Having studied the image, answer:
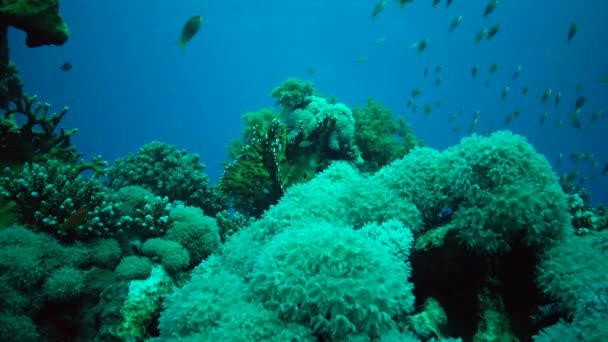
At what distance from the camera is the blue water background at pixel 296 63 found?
69875 millimetres

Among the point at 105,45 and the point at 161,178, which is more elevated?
the point at 105,45

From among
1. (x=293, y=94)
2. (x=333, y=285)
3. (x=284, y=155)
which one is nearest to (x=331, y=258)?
(x=333, y=285)

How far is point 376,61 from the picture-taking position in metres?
99.1

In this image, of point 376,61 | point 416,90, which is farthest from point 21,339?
point 376,61

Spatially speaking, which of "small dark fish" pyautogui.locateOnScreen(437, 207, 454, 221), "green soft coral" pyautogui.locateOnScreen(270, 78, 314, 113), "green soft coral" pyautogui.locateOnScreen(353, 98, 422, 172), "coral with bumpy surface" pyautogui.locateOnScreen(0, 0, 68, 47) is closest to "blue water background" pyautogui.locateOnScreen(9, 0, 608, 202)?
"green soft coral" pyautogui.locateOnScreen(353, 98, 422, 172)

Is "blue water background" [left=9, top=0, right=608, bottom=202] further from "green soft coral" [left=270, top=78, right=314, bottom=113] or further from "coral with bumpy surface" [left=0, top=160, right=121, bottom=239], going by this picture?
"coral with bumpy surface" [left=0, top=160, right=121, bottom=239]

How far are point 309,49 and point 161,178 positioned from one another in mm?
85642

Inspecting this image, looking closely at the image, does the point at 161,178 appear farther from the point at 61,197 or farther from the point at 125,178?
the point at 61,197

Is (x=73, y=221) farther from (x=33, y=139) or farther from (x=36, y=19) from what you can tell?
(x=36, y=19)

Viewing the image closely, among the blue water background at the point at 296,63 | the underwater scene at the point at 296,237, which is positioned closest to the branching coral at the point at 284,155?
the underwater scene at the point at 296,237

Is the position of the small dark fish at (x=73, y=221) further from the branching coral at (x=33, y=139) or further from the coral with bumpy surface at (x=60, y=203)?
the branching coral at (x=33, y=139)

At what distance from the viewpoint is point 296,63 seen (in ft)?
318

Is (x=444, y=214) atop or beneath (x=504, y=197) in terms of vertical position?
atop

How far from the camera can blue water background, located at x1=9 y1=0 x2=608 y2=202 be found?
229 ft
